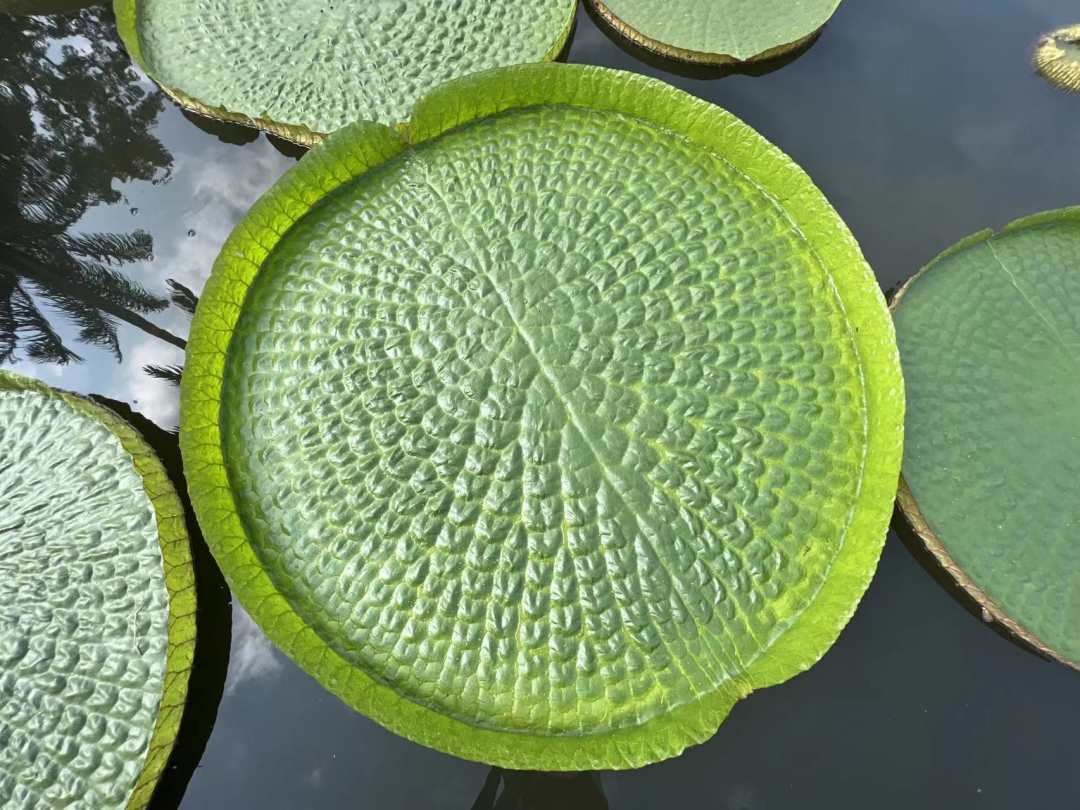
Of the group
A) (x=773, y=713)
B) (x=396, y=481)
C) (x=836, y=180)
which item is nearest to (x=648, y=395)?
(x=396, y=481)

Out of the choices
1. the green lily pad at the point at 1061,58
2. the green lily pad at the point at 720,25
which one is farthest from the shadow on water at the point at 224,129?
the green lily pad at the point at 1061,58

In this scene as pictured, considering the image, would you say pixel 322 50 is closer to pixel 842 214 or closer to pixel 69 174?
pixel 69 174

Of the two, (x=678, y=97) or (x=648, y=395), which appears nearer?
(x=648, y=395)

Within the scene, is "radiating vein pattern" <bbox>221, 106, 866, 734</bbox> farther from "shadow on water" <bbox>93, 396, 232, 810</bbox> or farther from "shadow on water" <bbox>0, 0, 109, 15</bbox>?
"shadow on water" <bbox>0, 0, 109, 15</bbox>

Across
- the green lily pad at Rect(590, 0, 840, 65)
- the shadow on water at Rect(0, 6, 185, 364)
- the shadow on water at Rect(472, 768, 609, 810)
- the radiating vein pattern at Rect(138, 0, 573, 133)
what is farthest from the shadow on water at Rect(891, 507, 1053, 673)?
the shadow on water at Rect(0, 6, 185, 364)

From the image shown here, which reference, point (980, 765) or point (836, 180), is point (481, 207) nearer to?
point (836, 180)

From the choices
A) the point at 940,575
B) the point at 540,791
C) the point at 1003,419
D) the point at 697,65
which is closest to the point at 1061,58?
the point at 697,65
